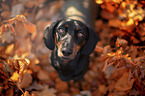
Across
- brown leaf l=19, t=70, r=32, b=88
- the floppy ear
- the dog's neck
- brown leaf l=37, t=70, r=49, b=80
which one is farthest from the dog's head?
brown leaf l=37, t=70, r=49, b=80

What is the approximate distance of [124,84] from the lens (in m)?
1.52

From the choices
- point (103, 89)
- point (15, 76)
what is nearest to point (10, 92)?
point (15, 76)

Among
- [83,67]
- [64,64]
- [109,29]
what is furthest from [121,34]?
[64,64]

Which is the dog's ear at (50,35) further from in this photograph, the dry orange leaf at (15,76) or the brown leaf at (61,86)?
the brown leaf at (61,86)

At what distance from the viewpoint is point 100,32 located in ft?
9.18

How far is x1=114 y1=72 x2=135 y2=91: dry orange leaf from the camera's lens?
4.81ft

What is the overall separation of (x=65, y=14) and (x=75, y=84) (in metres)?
1.40

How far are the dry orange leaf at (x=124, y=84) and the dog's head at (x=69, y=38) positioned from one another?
1.91 feet

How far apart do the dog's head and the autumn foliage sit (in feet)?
0.84

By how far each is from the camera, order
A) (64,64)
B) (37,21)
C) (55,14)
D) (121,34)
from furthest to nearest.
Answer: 1. (55,14)
2. (37,21)
3. (121,34)
4. (64,64)

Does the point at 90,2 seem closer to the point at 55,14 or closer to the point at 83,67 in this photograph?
the point at 55,14

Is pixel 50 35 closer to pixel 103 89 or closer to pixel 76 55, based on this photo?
pixel 76 55

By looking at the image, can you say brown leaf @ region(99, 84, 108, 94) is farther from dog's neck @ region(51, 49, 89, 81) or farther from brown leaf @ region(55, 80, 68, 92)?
brown leaf @ region(55, 80, 68, 92)

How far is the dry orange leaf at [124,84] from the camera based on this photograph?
57.7 inches
